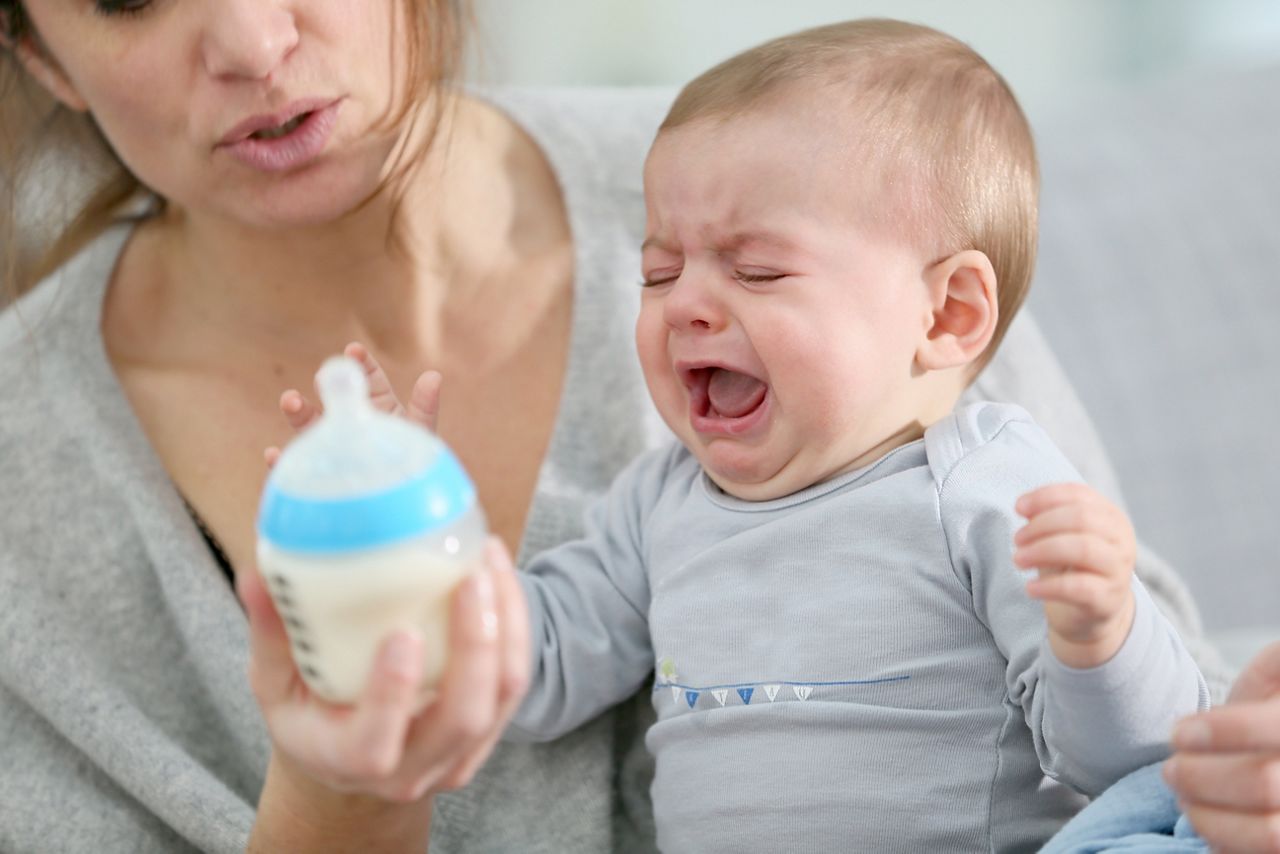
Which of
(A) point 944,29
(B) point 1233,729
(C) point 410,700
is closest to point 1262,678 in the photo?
(B) point 1233,729

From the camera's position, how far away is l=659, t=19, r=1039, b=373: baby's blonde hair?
1.12 metres

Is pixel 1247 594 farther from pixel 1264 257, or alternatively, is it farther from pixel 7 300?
pixel 7 300

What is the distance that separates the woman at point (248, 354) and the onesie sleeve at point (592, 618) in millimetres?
87

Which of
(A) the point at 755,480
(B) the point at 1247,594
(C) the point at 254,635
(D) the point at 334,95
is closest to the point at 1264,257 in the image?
(B) the point at 1247,594

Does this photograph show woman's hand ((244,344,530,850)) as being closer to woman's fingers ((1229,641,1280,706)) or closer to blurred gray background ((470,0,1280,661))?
woman's fingers ((1229,641,1280,706))

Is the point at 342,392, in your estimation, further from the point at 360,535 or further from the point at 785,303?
the point at 785,303

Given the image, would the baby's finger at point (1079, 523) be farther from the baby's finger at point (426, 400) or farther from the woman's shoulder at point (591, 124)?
the woman's shoulder at point (591, 124)

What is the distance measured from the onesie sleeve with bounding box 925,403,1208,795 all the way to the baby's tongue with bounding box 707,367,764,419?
14cm

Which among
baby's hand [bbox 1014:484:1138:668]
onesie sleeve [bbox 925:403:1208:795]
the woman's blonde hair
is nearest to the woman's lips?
the woman's blonde hair

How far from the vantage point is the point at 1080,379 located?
1.93 meters

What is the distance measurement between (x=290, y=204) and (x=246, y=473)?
298 mm

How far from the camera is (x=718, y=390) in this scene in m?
1.18

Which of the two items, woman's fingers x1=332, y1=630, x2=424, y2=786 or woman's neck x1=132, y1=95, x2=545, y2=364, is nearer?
woman's fingers x1=332, y1=630, x2=424, y2=786

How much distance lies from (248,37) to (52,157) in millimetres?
549
